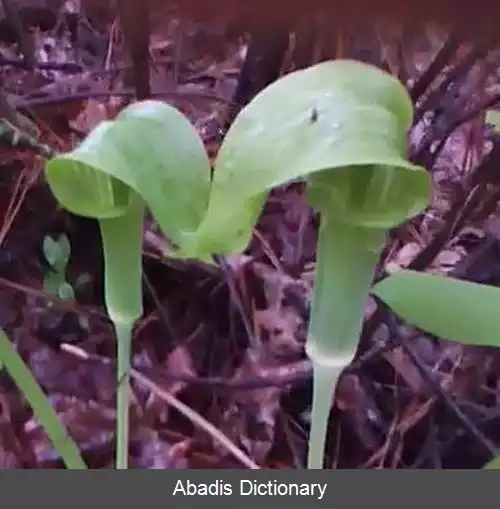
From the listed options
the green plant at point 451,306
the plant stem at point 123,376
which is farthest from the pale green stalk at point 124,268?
the green plant at point 451,306

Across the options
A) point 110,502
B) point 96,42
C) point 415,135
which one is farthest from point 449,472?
point 96,42

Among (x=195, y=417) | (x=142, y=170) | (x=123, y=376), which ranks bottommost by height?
(x=195, y=417)

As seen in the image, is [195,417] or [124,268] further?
[195,417]

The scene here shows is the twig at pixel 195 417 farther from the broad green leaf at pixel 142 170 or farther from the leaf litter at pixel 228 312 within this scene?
the broad green leaf at pixel 142 170

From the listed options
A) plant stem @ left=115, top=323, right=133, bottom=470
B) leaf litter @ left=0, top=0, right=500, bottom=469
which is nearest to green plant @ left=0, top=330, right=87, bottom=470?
plant stem @ left=115, top=323, right=133, bottom=470

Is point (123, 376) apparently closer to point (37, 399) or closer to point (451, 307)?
point (37, 399)

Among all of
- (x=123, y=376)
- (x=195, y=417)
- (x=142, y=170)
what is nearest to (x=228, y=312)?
(x=195, y=417)
